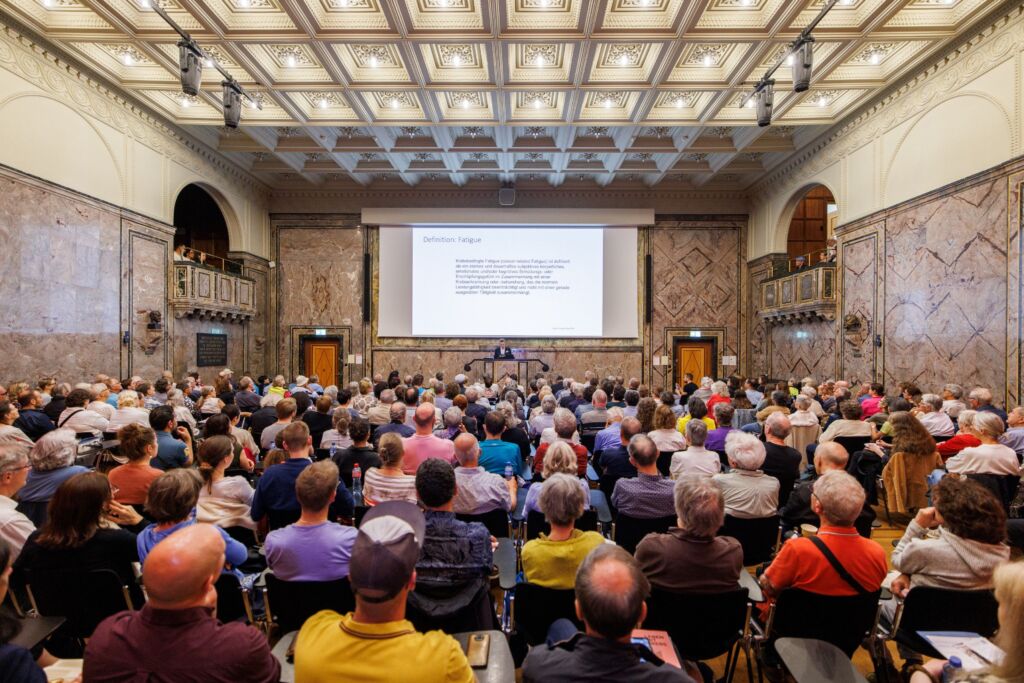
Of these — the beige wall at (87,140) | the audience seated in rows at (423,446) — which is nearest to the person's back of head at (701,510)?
the audience seated in rows at (423,446)

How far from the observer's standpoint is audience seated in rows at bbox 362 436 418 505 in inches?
126

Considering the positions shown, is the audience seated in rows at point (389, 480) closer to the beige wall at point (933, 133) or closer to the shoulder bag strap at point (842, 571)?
the shoulder bag strap at point (842, 571)

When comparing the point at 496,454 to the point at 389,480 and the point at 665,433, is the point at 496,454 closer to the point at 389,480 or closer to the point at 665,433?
the point at 389,480

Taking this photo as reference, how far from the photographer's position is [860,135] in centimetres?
1018

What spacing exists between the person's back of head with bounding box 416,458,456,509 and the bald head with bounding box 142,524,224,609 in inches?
38.9

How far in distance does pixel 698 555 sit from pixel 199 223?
1658 centimetres

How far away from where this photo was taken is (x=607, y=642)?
54.2 inches

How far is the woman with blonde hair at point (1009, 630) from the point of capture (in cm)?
122

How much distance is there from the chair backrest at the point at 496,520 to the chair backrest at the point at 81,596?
1777 mm

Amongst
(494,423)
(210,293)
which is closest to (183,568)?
(494,423)

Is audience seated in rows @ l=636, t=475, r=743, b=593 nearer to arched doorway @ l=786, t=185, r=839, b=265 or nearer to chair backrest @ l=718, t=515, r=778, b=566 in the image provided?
chair backrest @ l=718, t=515, r=778, b=566

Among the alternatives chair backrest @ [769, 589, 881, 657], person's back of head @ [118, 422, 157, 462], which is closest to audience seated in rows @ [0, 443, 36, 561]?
person's back of head @ [118, 422, 157, 462]

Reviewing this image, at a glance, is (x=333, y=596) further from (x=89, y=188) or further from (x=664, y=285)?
(x=664, y=285)

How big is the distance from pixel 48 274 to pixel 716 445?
32.4ft
